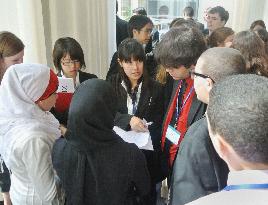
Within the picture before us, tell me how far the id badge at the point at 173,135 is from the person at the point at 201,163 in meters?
0.48

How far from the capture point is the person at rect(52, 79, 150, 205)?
1189 millimetres

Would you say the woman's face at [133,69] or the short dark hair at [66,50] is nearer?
the woman's face at [133,69]

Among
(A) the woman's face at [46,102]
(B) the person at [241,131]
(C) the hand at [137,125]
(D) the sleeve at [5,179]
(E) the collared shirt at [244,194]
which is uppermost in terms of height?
(B) the person at [241,131]

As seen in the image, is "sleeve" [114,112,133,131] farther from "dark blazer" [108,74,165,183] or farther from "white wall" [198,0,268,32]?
"white wall" [198,0,268,32]

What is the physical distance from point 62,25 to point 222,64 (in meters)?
2.03

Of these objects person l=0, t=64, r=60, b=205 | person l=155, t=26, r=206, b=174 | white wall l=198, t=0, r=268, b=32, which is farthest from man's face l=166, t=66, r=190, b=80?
white wall l=198, t=0, r=268, b=32

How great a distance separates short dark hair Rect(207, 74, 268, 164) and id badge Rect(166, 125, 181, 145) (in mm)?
821

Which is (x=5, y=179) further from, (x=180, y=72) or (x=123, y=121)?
(x=180, y=72)

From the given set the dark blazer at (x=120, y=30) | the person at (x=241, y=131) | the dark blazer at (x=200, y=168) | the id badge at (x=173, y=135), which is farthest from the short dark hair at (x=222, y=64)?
the dark blazer at (x=120, y=30)

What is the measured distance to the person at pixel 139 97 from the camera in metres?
1.90

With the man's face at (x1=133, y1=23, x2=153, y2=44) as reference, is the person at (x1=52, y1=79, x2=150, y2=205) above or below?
below

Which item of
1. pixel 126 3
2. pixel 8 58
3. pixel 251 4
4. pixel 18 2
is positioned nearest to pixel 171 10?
pixel 126 3

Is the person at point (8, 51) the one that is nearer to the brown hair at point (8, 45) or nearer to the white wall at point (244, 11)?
the brown hair at point (8, 45)

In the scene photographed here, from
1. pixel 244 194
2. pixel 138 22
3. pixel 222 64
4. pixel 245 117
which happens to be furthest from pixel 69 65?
pixel 244 194
